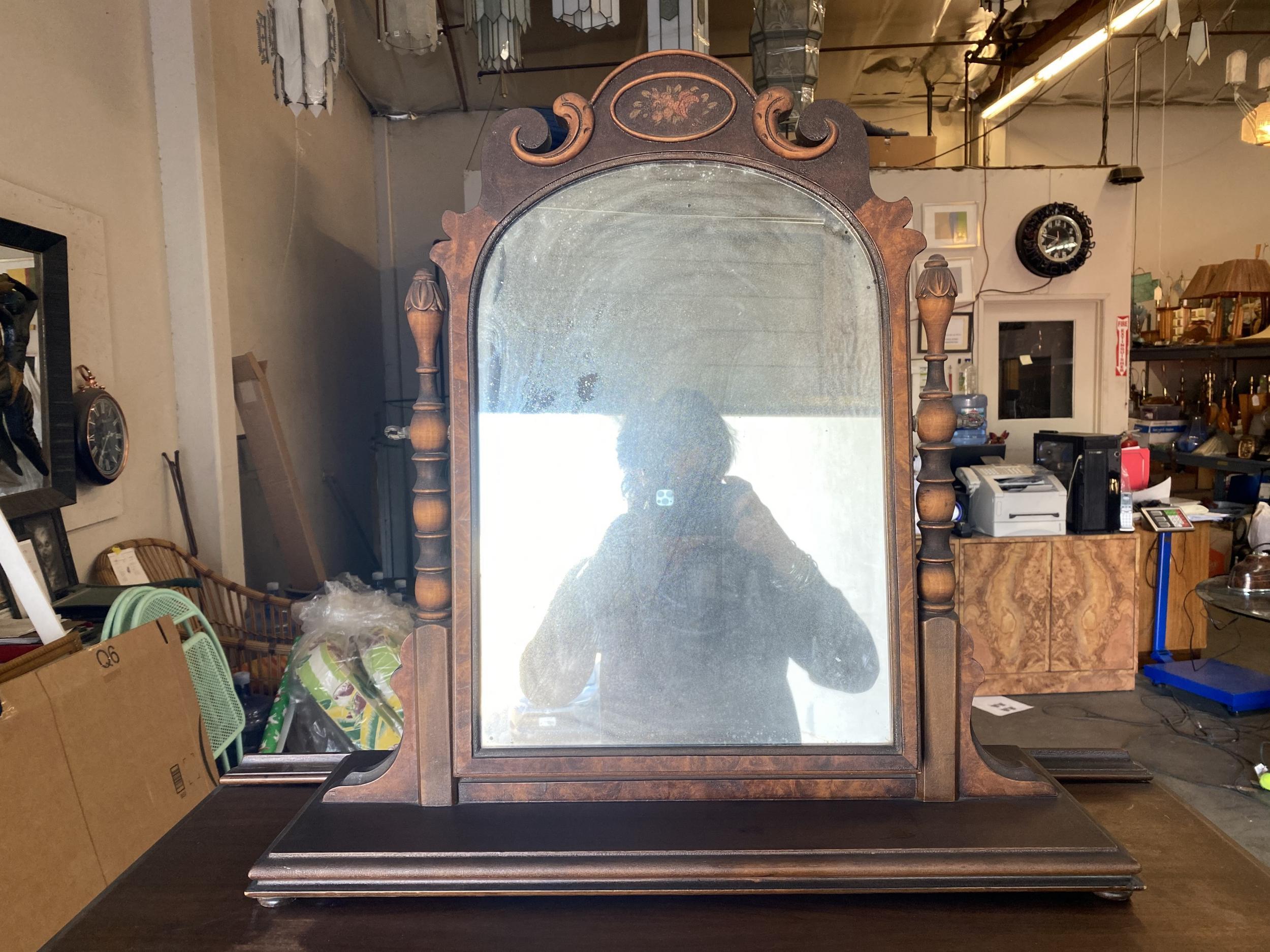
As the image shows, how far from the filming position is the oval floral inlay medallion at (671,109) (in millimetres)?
899

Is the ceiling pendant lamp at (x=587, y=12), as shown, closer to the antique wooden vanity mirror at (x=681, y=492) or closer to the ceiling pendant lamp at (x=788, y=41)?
the ceiling pendant lamp at (x=788, y=41)

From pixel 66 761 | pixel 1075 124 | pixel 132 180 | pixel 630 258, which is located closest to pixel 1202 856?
pixel 630 258

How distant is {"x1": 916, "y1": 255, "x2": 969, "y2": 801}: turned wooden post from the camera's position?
0.88 meters

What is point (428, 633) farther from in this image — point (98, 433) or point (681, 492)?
point (98, 433)

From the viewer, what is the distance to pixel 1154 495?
464 centimetres

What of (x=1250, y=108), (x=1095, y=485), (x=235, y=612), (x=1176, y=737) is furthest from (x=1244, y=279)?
(x=235, y=612)

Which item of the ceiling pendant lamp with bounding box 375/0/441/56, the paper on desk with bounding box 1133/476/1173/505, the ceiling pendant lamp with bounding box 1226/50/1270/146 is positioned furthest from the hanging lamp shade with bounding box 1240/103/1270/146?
the ceiling pendant lamp with bounding box 375/0/441/56

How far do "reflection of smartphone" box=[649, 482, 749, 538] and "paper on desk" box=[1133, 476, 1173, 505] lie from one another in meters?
4.57

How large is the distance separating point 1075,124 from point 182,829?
931 cm

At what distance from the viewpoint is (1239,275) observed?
6672mm

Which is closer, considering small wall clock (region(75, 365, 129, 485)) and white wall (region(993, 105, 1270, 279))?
small wall clock (region(75, 365, 129, 485))

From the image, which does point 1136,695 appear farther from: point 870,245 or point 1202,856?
point 870,245

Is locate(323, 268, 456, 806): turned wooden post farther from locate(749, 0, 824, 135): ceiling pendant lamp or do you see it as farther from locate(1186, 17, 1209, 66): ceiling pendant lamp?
locate(1186, 17, 1209, 66): ceiling pendant lamp

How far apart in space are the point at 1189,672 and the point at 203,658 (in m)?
4.34
